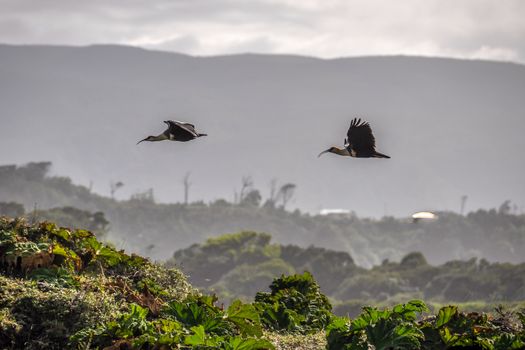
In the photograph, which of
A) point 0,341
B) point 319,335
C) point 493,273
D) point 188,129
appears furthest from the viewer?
point 493,273

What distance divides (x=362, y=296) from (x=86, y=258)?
93.9 m

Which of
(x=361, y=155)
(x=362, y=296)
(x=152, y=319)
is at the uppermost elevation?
(x=361, y=155)

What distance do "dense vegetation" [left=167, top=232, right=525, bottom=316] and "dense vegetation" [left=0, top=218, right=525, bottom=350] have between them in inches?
3074

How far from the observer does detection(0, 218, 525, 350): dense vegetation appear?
9.96m

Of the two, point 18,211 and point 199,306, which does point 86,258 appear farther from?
point 18,211

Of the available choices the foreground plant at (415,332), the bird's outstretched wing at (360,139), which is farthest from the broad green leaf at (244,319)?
the bird's outstretched wing at (360,139)

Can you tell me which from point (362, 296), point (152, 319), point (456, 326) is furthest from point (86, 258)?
point (362, 296)

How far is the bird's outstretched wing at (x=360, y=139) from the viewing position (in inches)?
547

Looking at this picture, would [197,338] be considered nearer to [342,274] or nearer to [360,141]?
[360,141]

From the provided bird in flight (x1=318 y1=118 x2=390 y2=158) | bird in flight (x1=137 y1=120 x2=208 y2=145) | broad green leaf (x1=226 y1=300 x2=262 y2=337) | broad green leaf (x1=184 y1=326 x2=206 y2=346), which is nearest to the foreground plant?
broad green leaf (x1=226 y1=300 x2=262 y2=337)

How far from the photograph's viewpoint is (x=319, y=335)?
39.4 ft

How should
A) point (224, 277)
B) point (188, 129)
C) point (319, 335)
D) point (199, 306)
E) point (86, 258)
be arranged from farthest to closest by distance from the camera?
point (224, 277), point (188, 129), point (86, 258), point (319, 335), point (199, 306)

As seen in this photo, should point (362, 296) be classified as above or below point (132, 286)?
below

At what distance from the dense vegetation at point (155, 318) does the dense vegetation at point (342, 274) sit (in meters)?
78.1
